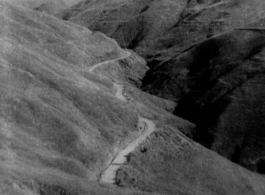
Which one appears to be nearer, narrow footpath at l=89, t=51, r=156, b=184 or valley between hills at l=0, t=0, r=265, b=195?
valley between hills at l=0, t=0, r=265, b=195

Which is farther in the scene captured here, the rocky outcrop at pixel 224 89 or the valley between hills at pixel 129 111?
the rocky outcrop at pixel 224 89

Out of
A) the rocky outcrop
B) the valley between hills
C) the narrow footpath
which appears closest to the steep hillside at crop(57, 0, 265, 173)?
the rocky outcrop

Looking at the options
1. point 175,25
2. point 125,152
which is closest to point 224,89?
point 125,152

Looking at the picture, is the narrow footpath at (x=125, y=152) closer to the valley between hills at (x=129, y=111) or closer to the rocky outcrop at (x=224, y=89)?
the valley between hills at (x=129, y=111)

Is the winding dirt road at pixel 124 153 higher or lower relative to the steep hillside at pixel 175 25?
lower

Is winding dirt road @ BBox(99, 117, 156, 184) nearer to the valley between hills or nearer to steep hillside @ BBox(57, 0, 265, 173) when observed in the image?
the valley between hills

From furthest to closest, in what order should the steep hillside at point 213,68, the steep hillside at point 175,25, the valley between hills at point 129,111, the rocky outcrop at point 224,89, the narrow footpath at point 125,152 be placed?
the steep hillside at point 175,25 < the steep hillside at point 213,68 < the rocky outcrop at point 224,89 < the narrow footpath at point 125,152 < the valley between hills at point 129,111

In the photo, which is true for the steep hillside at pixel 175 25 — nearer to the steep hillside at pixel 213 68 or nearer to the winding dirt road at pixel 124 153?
the steep hillside at pixel 213 68

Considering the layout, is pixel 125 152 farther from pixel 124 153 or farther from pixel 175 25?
pixel 175 25

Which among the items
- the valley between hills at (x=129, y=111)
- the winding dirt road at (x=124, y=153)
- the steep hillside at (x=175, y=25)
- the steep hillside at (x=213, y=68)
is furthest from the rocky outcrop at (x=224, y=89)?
the steep hillside at (x=175, y=25)

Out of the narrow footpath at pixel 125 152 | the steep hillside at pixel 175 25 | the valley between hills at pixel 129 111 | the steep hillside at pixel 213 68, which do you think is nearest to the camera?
the valley between hills at pixel 129 111
